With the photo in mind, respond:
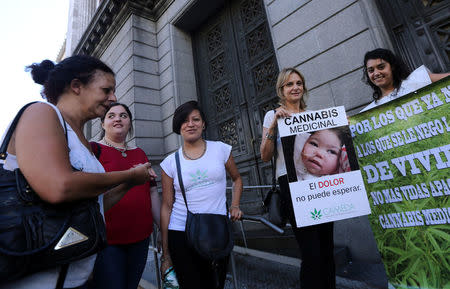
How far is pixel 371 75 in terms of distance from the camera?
2.35m

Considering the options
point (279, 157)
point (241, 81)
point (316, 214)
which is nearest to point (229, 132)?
point (241, 81)

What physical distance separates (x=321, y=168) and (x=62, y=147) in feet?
5.89

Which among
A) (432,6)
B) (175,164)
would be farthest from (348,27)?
(175,164)

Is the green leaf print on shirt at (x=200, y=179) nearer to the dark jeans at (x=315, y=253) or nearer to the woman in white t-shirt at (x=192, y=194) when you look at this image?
the woman in white t-shirt at (x=192, y=194)

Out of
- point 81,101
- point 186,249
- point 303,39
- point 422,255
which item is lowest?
point 422,255

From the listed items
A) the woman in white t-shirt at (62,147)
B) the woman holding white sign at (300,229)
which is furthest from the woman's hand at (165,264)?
the woman holding white sign at (300,229)

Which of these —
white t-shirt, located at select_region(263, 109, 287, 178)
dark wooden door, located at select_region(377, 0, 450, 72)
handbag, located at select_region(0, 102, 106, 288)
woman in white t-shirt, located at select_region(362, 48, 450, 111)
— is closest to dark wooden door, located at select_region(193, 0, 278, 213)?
dark wooden door, located at select_region(377, 0, 450, 72)

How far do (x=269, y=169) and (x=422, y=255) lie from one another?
381 centimetres

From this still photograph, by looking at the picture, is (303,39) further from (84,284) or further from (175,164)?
(84,284)

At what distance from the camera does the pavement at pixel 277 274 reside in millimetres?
2621

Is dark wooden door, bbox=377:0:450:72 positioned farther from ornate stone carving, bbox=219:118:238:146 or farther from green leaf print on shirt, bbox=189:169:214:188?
ornate stone carving, bbox=219:118:238:146

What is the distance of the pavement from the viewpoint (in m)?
2.62

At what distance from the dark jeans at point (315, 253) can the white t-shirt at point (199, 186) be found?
1.92 feet

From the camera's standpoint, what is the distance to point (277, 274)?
3057 millimetres
